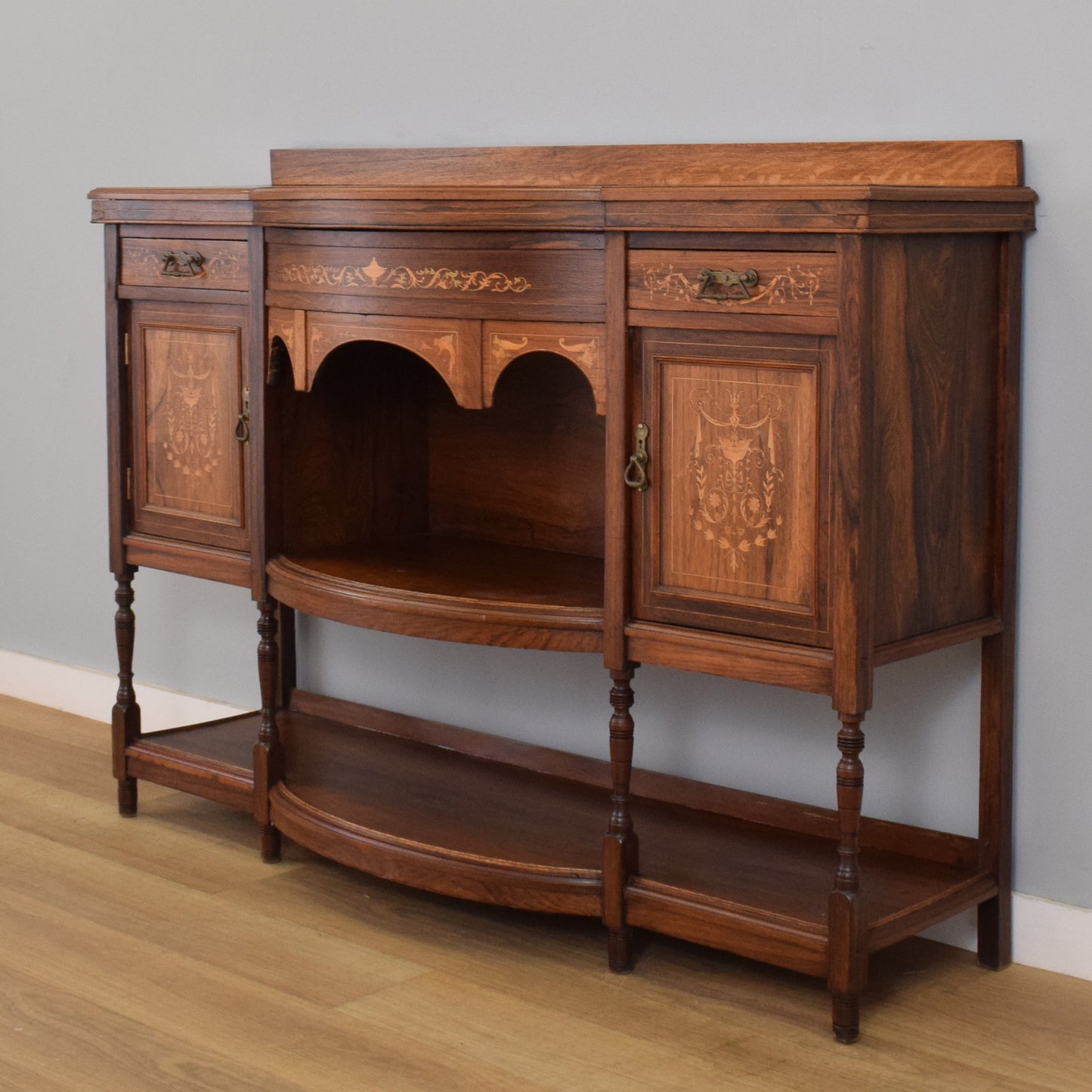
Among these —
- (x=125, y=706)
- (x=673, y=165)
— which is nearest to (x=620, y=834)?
(x=673, y=165)

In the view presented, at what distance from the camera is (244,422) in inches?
128

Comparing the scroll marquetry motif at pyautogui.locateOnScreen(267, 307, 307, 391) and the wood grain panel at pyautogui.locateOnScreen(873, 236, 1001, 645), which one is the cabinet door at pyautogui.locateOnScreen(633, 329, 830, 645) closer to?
the wood grain panel at pyautogui.locateOnScreen(873, 236, 1001, 645)

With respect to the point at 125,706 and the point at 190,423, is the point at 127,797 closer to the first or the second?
the point at 125,706

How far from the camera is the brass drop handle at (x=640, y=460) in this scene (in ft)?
8.64

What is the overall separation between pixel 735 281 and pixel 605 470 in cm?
53

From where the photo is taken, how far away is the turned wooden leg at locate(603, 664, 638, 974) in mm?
2748

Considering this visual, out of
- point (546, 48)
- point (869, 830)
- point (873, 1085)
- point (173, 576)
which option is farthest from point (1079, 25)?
point (173, 576)

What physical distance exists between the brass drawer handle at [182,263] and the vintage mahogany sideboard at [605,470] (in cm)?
2

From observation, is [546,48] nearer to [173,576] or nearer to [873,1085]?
[173,576]

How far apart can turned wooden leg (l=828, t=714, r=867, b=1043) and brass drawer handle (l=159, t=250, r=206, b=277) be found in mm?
1610

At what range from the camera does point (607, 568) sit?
2.71 meters

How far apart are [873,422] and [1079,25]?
74 centimetres

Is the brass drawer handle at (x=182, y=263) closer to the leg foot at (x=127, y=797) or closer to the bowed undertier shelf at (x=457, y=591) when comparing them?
the bowed undertier shelf at (x=457, y=591)

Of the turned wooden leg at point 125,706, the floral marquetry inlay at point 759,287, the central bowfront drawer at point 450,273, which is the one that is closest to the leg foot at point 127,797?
the turned wooden leg at point 125,706
